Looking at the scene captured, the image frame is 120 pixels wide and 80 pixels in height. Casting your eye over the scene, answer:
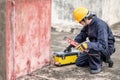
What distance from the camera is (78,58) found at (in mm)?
6254

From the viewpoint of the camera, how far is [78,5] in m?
9.34

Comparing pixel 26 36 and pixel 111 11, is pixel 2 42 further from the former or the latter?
pixel 111 11

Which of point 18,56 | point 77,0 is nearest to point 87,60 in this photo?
point 18,56

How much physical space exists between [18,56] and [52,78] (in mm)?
665

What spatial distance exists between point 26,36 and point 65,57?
Result: 938 mm

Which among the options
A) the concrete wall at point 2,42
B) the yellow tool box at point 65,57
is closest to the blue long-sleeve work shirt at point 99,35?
the yellow tool box at point 65,57

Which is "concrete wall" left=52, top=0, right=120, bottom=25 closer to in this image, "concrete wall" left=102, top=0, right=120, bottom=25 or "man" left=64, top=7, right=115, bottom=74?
"concrete wall" left=102, top=0, right=120, bottom=25

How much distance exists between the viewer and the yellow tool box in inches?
239

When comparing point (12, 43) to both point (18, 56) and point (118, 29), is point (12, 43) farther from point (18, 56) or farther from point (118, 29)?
point (118, 29)

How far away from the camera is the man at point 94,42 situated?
224 inches

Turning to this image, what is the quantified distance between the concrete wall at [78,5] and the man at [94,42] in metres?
3.17

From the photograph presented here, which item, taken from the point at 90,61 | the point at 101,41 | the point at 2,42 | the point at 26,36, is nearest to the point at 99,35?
the point at 101,41

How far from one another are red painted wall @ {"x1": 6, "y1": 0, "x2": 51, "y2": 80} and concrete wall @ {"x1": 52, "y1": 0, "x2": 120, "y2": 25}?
340 centimetres

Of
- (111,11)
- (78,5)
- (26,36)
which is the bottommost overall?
(26,36)
